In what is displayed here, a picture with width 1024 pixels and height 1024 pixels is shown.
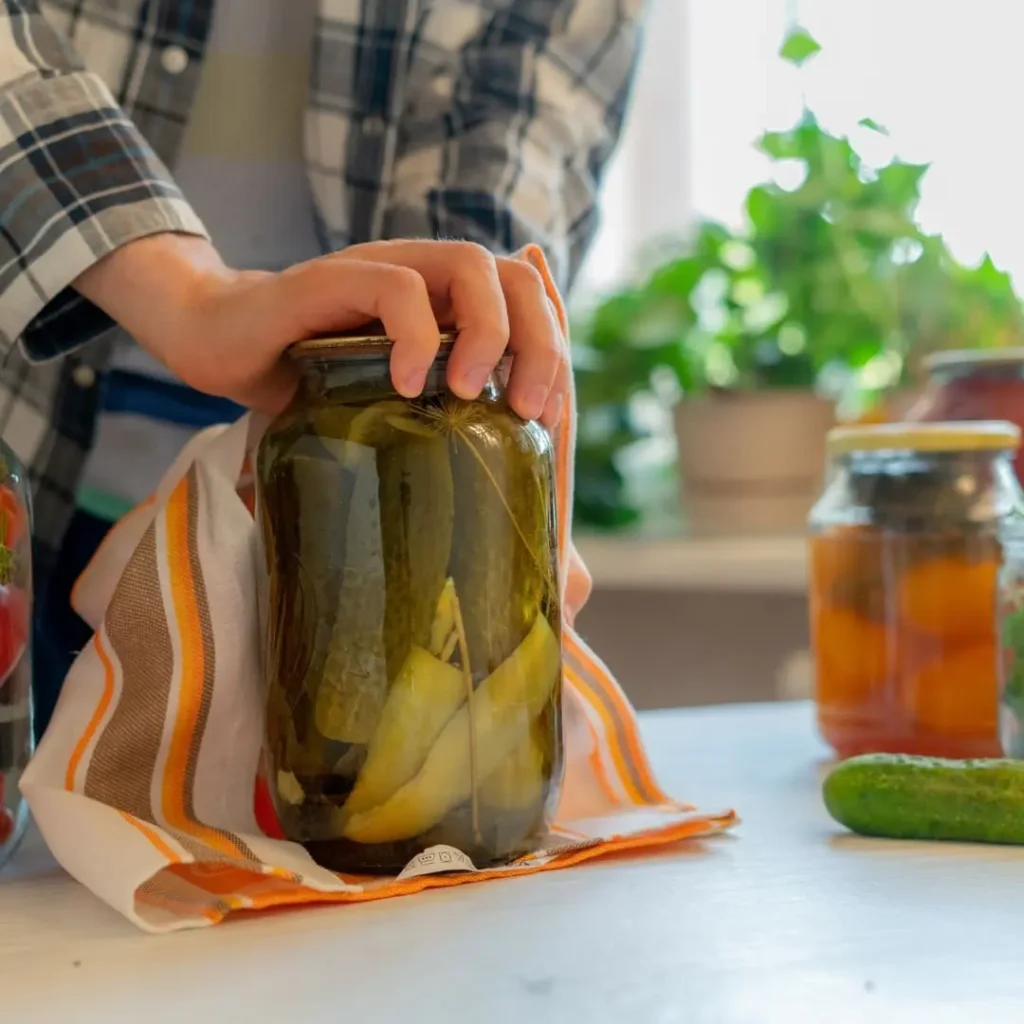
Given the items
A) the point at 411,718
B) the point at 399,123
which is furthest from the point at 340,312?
the point at 399,123

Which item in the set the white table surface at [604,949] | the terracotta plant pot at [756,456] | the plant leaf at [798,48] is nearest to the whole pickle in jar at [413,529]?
the white table surface at [604,949]

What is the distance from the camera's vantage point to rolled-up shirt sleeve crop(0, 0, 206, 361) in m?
0.68

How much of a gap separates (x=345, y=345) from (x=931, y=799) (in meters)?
0.32

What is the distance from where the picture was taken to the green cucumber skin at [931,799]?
1.96ft

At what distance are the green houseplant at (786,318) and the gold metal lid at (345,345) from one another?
118 cm

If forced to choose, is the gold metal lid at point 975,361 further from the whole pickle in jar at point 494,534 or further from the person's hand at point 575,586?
the whole pickle in jar at point 494,534

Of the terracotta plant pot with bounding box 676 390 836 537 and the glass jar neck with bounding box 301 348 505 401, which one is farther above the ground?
the glass jar neck with bounding box 301 348 505 401

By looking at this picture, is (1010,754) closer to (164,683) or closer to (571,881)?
(571,881)

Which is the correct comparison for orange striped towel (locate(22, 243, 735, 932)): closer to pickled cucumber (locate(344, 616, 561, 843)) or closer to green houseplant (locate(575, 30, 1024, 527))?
pickled cucumber (locate(344, 616, 561, 843))

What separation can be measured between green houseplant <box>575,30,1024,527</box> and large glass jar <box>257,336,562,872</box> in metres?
1.19

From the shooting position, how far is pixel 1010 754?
2.33 feet

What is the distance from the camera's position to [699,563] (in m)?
1.58

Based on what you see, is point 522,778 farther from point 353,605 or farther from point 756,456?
point 756,456

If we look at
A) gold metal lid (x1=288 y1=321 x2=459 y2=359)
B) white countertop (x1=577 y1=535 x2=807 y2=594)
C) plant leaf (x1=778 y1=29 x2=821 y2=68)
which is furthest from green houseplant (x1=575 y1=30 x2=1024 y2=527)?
gold metal lid (x1=288 y1=321 x2=459 y2=359)
